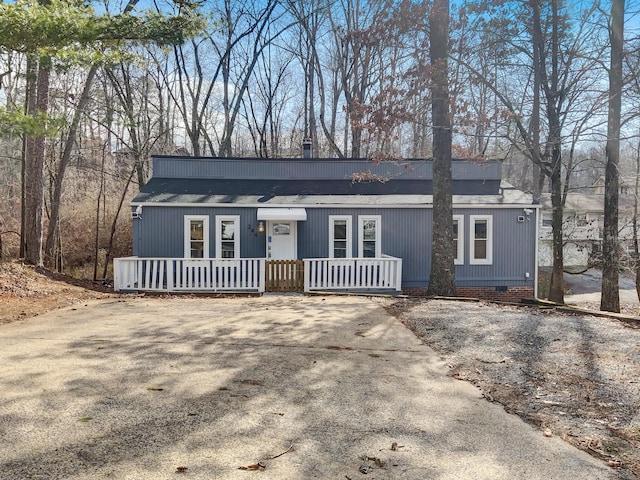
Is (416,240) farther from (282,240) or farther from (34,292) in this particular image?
(34,292)

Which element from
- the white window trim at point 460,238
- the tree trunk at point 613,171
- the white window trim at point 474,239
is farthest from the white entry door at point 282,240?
the tree trunk at point 613,171

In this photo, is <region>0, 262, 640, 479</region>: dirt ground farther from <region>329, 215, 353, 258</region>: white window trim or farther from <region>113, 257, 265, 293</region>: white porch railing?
<region>329, 215, 353, 258</region>: white window trim

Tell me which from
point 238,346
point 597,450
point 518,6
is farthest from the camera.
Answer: point 518,6

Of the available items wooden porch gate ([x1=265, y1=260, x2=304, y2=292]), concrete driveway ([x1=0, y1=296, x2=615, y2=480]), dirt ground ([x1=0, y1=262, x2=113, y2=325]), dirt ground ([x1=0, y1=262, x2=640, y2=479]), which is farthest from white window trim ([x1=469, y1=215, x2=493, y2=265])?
dirt ground ([x1=0, y1=262, x2=113, y2=325])

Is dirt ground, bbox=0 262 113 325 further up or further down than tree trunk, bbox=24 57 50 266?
further down

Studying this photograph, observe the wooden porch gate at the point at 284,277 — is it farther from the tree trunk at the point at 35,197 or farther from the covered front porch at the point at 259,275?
the tree trunk at the point at 35,197

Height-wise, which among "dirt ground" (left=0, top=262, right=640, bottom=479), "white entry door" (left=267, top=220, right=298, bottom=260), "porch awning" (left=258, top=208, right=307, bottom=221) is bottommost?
"dirt ground" (left=0, top=262, right=640, bottom=479)

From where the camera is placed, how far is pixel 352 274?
38.2ft

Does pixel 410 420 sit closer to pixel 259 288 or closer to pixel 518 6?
pixel 259 288

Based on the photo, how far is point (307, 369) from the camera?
4.58m

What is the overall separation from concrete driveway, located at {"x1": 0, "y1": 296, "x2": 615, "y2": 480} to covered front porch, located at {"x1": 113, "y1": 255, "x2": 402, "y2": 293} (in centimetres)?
535

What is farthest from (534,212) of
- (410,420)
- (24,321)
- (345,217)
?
(24,321)

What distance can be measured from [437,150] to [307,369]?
767 cm

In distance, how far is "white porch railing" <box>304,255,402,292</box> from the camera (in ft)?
37.9
